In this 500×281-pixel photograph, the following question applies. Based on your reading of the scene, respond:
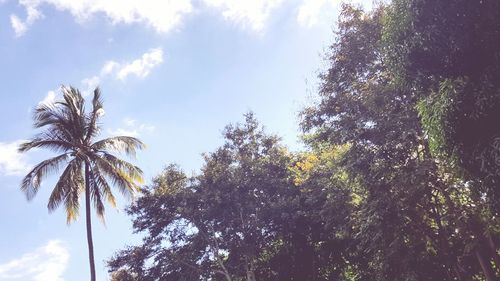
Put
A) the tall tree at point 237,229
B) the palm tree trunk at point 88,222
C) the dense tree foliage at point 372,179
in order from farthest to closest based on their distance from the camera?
the tall tree at point 237,229 → the palm tree trunk at point 88,222 → the dense tree foliage at point 372,179

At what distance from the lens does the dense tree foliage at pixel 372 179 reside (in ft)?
24.0

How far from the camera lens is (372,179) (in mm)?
13828

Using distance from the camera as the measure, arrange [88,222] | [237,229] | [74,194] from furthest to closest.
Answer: [237,229]
[74,194]
[88,222]

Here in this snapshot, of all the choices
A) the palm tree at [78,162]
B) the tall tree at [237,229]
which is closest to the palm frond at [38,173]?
the palm tree at [78,162]

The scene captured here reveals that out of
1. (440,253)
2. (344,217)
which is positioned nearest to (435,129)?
(440,253)

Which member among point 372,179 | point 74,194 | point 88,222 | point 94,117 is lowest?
point 372,179

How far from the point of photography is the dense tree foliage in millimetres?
7320

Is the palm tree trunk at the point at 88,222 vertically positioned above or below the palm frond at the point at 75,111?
below

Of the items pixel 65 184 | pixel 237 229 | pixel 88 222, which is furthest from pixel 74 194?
pixel 237 229

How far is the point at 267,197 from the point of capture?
2269 centimetres

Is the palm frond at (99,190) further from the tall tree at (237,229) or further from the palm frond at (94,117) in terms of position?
the tall tree at (237,229)

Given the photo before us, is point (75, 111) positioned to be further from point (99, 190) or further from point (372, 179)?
point (372, 179)

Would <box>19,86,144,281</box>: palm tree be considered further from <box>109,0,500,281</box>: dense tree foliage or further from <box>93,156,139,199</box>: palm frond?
<box>109,0,500,281</box>: dense tree foliage

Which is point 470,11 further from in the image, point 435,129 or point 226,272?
point 226,272
